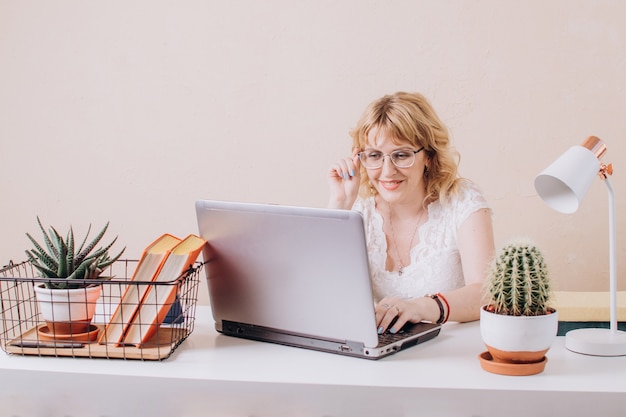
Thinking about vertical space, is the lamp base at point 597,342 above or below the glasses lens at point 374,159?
below

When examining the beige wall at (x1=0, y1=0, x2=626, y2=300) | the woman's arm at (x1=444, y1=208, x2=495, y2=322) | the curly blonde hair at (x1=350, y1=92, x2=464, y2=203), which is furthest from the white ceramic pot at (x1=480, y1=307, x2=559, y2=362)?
the beige wall at (x1=0, y1=0, x2=626, y2=300)

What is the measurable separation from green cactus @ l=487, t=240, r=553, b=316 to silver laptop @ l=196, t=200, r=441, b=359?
9.4 inches

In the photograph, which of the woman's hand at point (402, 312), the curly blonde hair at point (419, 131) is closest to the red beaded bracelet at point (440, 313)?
the woman's hand at point (402, 312)

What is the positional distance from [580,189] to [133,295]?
895 millimetres

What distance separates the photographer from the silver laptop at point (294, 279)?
1505mm

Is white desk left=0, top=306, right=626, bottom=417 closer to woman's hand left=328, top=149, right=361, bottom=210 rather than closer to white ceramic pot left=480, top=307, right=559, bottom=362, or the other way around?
white ceramic pot left=480, top=307, right=559, bottom=362

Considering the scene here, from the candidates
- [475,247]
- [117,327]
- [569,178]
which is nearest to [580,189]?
[569,178]

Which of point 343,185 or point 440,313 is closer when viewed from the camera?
point 440,313

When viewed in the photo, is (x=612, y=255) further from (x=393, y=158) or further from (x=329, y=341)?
(x=393, y=158)

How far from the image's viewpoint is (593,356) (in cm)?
153

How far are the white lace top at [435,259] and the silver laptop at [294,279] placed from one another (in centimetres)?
53

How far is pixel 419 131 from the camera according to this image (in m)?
2.23

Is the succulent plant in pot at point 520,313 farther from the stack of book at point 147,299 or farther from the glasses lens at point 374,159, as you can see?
the glasses lens at point 374,159

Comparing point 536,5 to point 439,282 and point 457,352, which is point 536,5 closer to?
point 439,282
